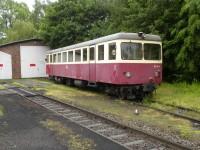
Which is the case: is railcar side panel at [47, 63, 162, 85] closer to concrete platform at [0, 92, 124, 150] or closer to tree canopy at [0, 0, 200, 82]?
tree canopy at [0, 0, 200, 82]

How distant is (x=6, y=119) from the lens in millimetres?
12148

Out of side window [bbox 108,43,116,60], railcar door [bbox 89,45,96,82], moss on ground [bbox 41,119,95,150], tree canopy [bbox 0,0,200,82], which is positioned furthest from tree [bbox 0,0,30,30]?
moss on ground [bbox 41,119,95,150]

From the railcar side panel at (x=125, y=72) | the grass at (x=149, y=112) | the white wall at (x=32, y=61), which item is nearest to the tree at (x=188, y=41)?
the grass at (x=149, y=112)

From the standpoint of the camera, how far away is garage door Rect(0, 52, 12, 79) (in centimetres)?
3975

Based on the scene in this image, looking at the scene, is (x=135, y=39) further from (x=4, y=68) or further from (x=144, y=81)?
(x=4, y=68)

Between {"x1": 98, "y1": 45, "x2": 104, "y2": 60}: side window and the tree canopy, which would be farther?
the tree canopy

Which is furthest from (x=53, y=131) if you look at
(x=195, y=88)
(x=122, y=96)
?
(x=195, y=88)

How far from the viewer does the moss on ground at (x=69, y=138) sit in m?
8.56

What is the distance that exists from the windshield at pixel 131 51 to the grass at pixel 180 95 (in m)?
1.92

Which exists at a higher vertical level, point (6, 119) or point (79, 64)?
point (79, 64)

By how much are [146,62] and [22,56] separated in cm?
2527

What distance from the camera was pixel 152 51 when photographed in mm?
17516

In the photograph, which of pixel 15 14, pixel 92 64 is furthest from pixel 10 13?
pixel 92 64

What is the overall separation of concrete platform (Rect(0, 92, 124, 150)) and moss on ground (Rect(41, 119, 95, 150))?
0.02 meters
